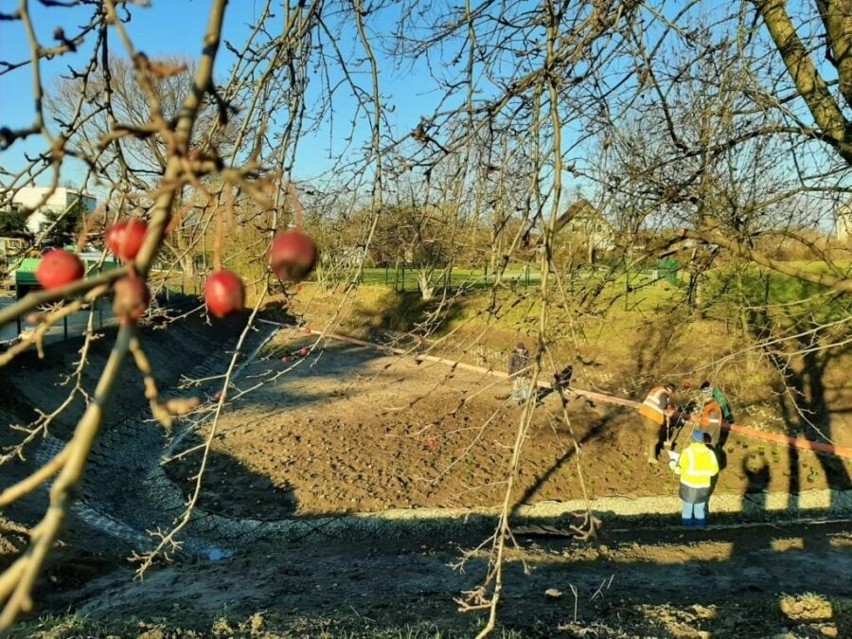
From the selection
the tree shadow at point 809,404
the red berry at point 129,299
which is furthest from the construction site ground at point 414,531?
the red berry at point 129,299

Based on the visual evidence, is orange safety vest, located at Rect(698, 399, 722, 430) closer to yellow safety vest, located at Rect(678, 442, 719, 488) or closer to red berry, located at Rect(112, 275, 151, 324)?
yellow safety vest, located at Rect(678, 442, 719, 488)

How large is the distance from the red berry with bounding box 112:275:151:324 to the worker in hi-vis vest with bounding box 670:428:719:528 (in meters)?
8.94

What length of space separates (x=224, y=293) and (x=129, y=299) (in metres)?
0.15

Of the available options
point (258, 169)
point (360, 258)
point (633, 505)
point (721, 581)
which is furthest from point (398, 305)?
point (258, 169)

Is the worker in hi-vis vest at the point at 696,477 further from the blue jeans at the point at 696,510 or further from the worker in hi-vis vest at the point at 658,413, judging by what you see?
the worker in hi-vis vest at the point at 658,413

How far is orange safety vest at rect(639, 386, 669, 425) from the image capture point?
36.0ft

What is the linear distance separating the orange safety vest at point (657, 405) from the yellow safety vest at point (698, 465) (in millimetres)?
2134

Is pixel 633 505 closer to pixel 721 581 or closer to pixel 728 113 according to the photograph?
pixel 721 581

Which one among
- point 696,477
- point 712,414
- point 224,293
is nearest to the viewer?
point 224,293

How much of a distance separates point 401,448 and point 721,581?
531 cm

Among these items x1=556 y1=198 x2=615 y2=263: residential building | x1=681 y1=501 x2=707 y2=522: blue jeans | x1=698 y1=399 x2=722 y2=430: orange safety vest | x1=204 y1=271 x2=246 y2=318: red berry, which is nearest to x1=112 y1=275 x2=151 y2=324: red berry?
x1=204 y1=271 x2=246 y2=318: red berry

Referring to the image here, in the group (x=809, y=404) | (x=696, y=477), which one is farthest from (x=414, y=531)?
(x=809, y=404)

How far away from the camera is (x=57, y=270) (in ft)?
2.61

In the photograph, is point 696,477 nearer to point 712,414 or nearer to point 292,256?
point 712,414
